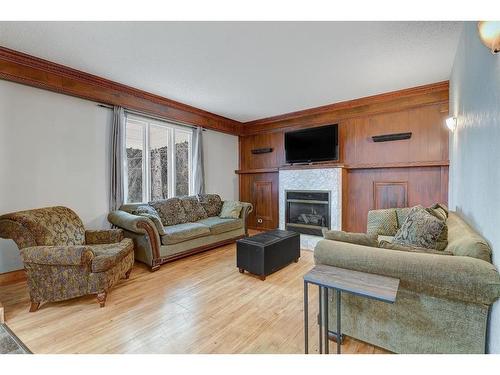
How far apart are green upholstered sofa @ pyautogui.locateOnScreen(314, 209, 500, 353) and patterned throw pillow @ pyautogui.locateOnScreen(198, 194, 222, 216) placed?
335cm

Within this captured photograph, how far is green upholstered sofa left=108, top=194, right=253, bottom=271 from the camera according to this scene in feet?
10.5

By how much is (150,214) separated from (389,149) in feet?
13.4

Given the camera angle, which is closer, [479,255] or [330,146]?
[479,255]

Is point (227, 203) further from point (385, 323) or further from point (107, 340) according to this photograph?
point (385, 323)

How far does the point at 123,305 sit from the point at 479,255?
2.81 metres

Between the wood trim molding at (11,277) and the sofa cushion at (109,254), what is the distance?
109 centimetres

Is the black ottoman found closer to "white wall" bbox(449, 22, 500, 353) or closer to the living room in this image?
the living room

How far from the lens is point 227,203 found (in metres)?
4.86

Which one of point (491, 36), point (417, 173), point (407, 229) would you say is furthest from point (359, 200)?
point (491, 36)

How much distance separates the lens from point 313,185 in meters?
4.55

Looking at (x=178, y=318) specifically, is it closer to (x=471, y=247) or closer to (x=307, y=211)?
(x=471, y=247)

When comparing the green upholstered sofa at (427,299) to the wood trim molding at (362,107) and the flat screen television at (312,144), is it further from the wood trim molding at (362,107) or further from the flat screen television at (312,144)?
the flat screen television at (312,144)

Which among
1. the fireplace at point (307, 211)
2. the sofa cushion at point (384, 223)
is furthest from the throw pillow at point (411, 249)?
the fireplace at point (307, 211)

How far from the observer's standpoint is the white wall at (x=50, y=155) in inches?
110
